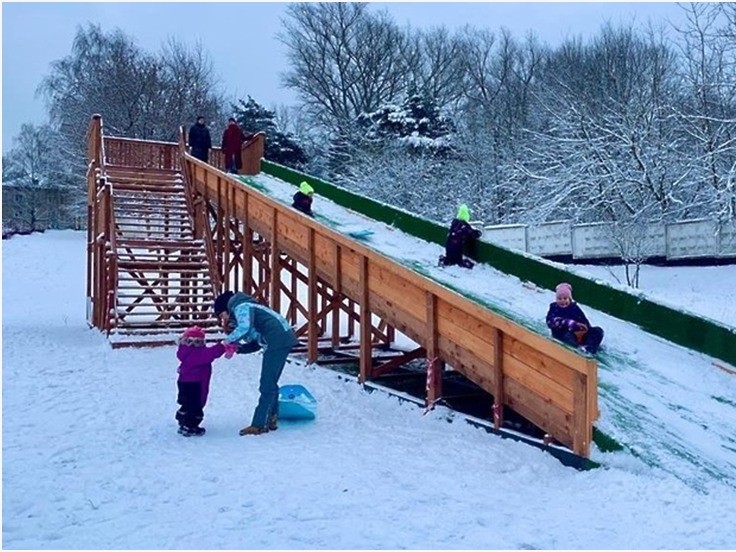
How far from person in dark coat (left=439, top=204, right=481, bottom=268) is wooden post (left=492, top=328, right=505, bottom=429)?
4.33m

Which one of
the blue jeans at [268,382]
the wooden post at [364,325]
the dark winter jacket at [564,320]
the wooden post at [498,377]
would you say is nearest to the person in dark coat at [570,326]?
the dark winter jacket at [564,320]

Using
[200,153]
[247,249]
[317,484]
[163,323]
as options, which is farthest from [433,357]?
[200,153]

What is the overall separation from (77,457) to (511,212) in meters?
30.3

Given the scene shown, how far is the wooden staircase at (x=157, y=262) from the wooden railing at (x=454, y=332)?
239 centimetres

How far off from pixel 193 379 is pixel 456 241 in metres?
5.30

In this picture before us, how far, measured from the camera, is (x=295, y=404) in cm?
797

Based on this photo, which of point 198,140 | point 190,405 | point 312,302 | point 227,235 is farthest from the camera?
point 198,140

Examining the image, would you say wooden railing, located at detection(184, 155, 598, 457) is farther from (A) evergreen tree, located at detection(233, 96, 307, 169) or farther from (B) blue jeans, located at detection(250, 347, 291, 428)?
(A) evergreen tree, located at detection(233, 96, 307, 169)

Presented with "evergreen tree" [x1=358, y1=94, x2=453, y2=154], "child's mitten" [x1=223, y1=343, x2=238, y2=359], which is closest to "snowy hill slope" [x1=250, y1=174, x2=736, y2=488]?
"child's mitten" [x1=223, y1=343, x2=238, y2=359]

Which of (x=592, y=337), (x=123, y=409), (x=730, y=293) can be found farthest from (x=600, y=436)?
(x=730, y=293)

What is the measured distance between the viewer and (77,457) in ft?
21.3

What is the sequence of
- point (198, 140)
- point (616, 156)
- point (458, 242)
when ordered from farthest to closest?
point (616, 156) < point (198, 140) < point (458, 242)

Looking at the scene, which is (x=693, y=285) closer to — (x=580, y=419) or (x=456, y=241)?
(x=456, y=241)

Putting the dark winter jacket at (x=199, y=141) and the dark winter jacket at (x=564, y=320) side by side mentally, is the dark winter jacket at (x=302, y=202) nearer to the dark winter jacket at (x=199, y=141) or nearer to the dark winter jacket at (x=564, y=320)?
the dark winter jacket at (x=199, y=141)
